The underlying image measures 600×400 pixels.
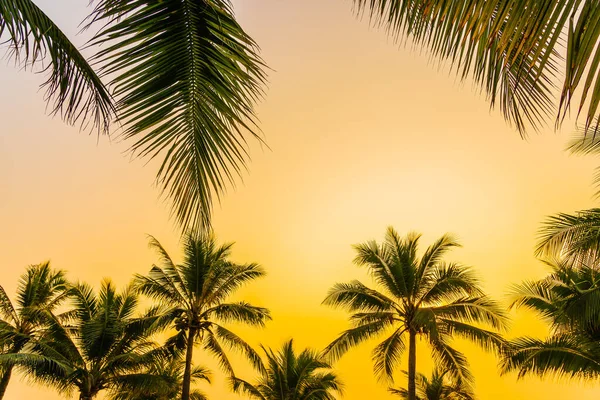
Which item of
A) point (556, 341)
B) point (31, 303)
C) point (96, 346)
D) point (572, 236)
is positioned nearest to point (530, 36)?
point (572, 236)

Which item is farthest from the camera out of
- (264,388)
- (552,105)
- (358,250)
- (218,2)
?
(264,388)

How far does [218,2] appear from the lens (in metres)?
1.90

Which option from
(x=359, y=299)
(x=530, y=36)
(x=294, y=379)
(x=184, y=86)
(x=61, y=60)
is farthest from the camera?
(x=294, y=379)

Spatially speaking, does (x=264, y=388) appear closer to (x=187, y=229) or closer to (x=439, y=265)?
(x=439, y=265)

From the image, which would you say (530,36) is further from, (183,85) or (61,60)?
(61,60)

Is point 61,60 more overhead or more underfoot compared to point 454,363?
more underfoot

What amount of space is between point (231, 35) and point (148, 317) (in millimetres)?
17379

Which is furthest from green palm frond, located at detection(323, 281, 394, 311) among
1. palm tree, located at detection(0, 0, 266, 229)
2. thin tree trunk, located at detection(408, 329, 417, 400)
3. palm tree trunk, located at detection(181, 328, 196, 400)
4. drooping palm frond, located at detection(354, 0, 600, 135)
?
drooping palm frond, located at detection(354, 0, 600, 135)

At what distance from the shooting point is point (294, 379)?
21859 millimetres

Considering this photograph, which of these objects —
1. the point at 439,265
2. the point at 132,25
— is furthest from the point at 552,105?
the point at 439,265

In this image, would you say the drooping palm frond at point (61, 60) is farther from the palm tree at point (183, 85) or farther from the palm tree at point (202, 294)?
the palm tree at point (202, 294)

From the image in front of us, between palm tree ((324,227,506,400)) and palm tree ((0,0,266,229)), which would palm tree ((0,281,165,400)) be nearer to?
palm tree ((324,227,506,400))

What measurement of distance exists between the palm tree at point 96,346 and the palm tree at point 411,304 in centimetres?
711

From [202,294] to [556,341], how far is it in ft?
41.4
